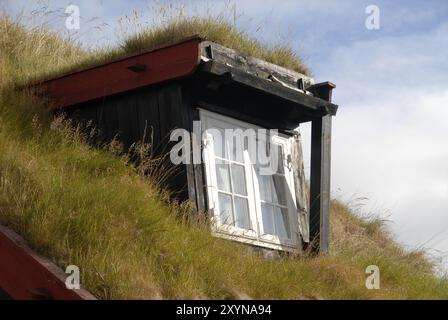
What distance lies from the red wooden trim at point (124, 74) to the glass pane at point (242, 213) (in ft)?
4.79

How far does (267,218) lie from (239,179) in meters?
0.54

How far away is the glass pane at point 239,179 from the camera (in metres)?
8.65

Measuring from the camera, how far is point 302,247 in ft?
30.1

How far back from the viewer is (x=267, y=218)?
8.88 m

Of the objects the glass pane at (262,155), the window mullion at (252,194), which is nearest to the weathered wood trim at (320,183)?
the glass pane at (262,155)

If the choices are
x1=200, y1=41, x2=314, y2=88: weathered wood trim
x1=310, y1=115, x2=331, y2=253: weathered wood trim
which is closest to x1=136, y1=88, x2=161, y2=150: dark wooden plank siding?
x1=200, y1=41, x2=314, y2=88: weathered wood trim

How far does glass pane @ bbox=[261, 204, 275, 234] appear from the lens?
881 cm

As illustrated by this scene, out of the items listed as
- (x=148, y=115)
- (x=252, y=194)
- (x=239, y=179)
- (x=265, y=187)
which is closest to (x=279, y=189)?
(x=265, y=187)

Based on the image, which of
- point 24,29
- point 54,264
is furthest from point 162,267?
point 24,29

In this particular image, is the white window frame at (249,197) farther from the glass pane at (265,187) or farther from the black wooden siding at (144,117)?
the black wooden siding at (144,117)

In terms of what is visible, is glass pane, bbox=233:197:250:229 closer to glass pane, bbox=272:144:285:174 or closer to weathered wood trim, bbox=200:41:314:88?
glass pane, bbox=272:144:285:174

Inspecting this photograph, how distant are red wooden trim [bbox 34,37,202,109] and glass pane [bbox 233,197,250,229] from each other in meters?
1.46
